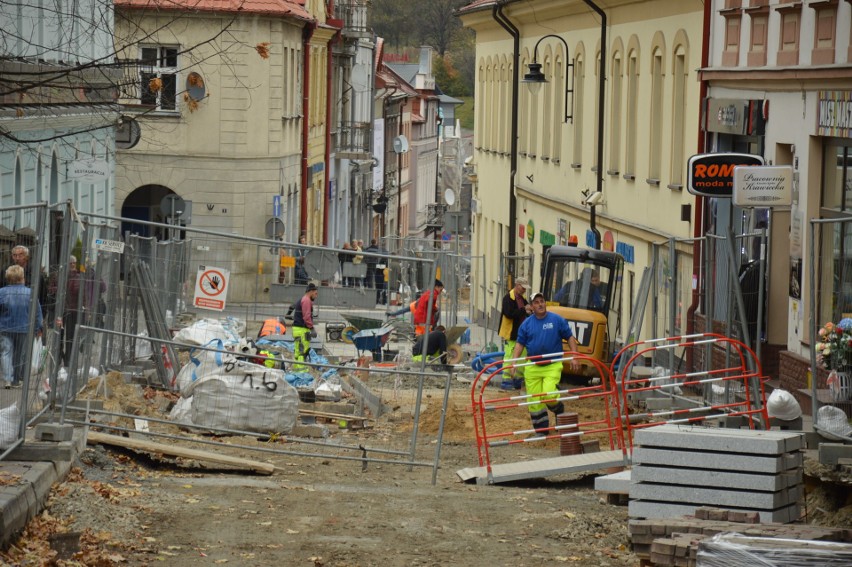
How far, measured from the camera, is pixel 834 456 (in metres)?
12.2

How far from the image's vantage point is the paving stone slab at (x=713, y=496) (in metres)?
11.9

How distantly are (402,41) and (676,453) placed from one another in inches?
4665

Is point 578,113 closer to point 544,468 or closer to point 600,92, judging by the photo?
point 600,92

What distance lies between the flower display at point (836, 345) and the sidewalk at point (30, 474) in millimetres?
5569

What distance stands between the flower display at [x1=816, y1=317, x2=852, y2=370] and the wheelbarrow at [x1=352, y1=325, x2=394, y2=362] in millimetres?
5338

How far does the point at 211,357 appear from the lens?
50.3ft

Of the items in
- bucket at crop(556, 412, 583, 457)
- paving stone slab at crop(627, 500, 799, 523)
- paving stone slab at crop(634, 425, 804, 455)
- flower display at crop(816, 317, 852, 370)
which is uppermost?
flower display at crop(816, 317, 852, 370)

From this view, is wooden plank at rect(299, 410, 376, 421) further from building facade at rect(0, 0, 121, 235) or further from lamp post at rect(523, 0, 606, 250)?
lamp post at rect(523, 0, 606, 250)

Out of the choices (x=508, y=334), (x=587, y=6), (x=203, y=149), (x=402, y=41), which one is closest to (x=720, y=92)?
(x=508, y=334)

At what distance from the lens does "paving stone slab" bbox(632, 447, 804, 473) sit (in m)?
11.8

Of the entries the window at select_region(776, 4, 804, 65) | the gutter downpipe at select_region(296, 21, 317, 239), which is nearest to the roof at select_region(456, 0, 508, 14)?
the gutter downpipe at select_region(296, 21, 317, 239)

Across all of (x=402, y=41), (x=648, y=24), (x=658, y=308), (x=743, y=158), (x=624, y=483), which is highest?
(x=402, y=41)

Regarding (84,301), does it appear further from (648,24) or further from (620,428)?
(648,24)

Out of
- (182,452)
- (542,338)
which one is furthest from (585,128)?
(182,452)
